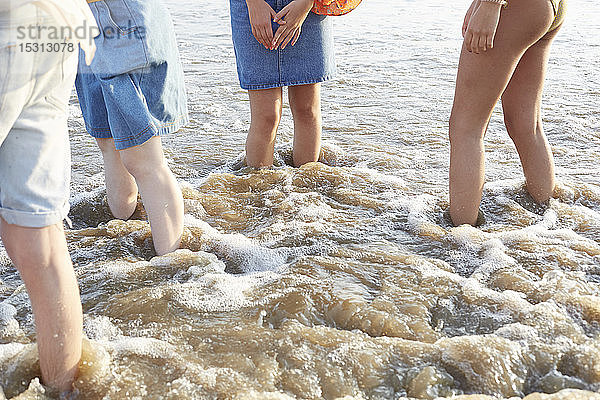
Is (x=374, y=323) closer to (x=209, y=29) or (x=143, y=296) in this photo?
(x=143, y=296)

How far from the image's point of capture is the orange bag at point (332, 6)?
339cm

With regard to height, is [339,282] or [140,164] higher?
[140,164]

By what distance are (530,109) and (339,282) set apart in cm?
142

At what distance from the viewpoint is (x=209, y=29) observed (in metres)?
9.48

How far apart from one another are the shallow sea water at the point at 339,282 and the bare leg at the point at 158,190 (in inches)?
4.1

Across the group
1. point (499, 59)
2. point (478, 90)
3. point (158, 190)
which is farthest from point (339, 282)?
point (499, 59)

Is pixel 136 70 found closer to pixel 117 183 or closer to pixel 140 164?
pixel 140 164

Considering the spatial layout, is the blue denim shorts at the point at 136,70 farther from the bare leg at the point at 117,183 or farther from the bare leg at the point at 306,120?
the bare leg at the point at 306,120

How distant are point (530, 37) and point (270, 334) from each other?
1.72 meters

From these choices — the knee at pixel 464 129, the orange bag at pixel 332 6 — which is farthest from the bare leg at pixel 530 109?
the orange bag at pixel 332 6

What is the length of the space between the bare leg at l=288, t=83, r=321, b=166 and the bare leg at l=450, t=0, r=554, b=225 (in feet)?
3.36

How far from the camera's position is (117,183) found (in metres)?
3.18

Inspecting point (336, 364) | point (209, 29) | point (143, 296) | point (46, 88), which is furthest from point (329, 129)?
point (209, 29)

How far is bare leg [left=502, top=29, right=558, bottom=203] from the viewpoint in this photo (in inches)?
121
